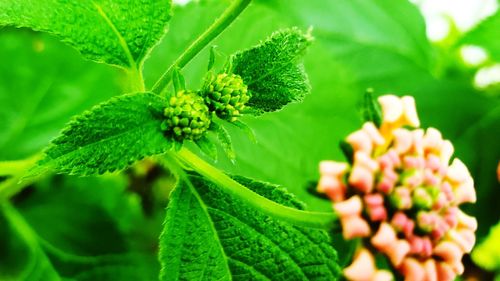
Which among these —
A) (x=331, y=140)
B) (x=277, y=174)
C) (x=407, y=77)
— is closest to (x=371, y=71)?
(x=407, y=77)

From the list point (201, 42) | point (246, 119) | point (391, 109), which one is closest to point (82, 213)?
point (246, 119)

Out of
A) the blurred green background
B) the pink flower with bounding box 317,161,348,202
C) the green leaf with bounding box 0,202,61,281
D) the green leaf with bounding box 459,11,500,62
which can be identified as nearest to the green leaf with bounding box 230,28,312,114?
the pink flower with bounding box 317,161,348,202

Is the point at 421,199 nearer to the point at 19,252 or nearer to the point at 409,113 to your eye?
the point at 409,113

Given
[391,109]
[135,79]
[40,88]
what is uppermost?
[40,88]

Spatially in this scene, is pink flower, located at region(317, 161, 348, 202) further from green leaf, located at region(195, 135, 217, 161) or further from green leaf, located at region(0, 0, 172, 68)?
green leaf, located at region(0, 0, 172, 68)

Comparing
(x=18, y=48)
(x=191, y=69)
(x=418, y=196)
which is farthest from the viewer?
(x=18, y=48)

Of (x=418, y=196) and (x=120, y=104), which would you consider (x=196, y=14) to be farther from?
(x=418, y=196)
